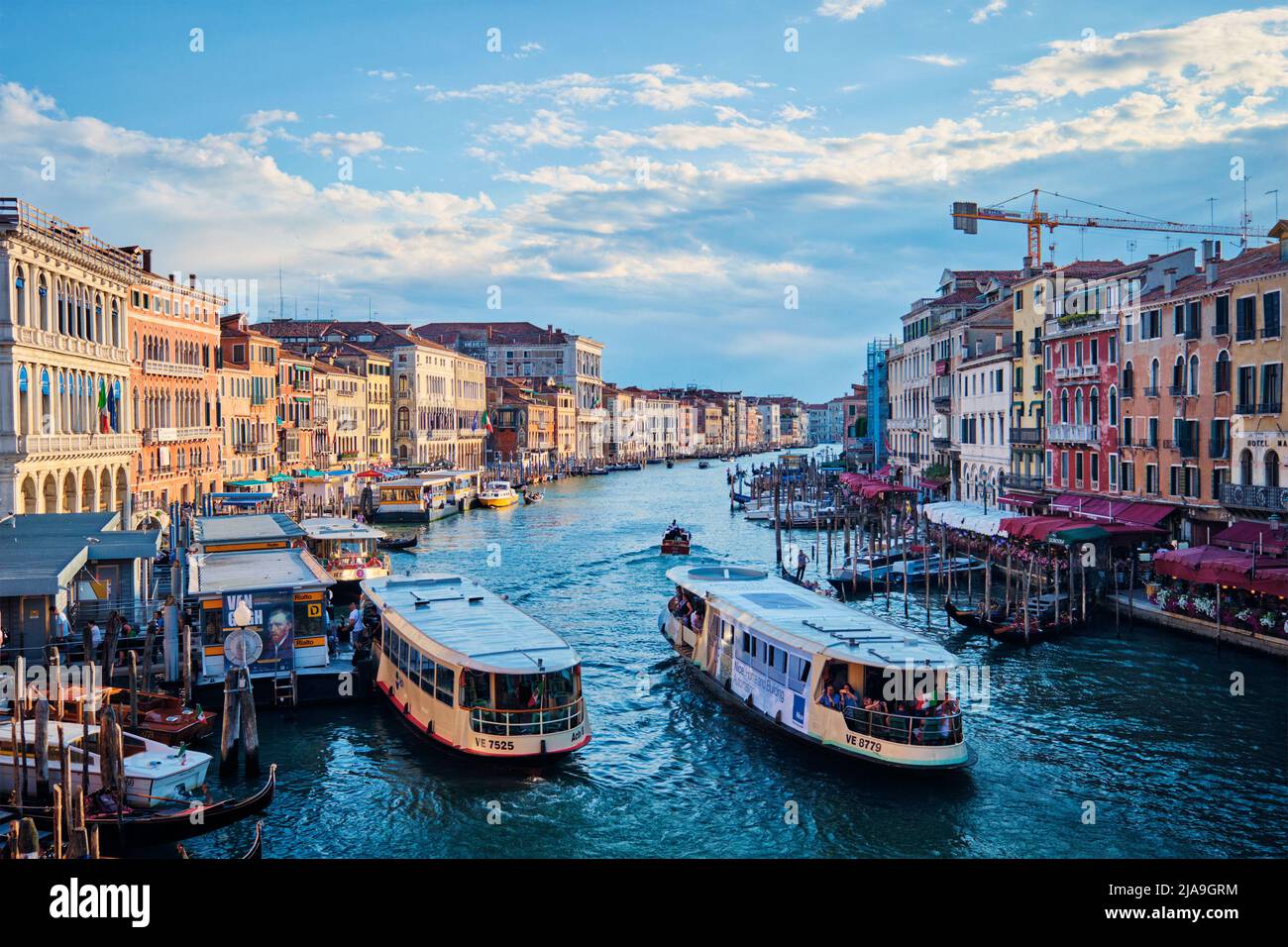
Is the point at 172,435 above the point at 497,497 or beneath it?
above

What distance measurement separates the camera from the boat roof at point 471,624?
1473 centimetres

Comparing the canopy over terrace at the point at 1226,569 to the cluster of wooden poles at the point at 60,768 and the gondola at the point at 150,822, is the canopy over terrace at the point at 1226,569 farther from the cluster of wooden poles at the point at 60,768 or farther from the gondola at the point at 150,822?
the cluster of wooden poles at the point at 60,768

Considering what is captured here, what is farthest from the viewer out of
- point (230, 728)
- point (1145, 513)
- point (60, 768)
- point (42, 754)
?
point (1145, 513)

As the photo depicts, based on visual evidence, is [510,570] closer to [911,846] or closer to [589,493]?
[911,846]

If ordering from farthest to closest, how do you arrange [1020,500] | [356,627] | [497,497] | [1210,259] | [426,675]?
[497,497] < [1020,500] < [1210,259] < [356,627] < [426,675]

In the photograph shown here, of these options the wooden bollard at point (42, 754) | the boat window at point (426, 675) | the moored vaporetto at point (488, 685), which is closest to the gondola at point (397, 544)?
the moored vaporetto at point (488, 685)

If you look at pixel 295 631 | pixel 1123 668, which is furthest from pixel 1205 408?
pixel 295 631

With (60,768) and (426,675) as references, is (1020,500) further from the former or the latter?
(60,768)

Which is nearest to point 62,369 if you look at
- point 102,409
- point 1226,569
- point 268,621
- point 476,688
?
point 102,409

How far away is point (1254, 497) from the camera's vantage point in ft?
82.2

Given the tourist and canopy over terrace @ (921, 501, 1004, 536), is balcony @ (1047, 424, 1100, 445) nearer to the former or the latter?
canopy over terrace @ (921, 501, 1004, 536)

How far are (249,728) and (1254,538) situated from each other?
20722 millimetres

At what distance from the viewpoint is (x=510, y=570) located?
118 feet
